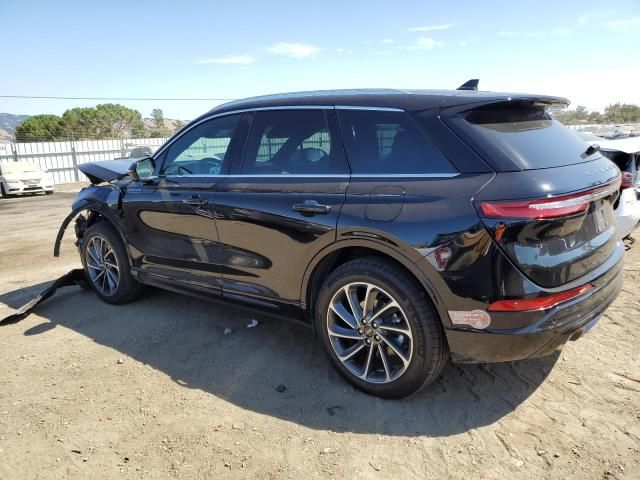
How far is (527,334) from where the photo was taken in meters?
2.58

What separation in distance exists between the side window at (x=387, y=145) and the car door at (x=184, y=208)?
40.2 inches

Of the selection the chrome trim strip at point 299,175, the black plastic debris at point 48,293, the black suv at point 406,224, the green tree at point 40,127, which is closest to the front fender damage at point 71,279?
the black plastic debris at point 48,293

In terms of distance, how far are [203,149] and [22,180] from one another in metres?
19.4

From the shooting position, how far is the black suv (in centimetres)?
257

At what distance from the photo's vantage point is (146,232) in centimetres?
448

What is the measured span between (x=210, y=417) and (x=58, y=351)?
179 centimetres

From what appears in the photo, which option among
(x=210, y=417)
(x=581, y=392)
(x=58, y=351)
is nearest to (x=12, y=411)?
(x=58, y=351)

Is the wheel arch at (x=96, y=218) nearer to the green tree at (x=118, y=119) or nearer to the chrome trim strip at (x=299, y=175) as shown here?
the chrome trim strip at (x=299, y=175)

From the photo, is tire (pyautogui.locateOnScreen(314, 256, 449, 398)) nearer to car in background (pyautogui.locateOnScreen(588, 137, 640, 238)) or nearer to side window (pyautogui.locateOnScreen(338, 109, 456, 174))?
side window (pyautogui.locateOnScreen(338, 109, 456, 174))

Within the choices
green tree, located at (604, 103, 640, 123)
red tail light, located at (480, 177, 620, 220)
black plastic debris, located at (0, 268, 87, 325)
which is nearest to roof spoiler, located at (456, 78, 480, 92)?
red tail light, located at (480, 177, 620, 220)

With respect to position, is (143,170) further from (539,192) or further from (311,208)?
(539,192)

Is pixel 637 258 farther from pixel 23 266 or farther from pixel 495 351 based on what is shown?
pixel 23 266

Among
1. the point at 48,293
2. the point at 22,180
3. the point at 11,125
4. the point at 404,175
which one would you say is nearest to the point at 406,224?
the point at 404,175

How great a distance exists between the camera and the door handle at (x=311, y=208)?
312 cm
